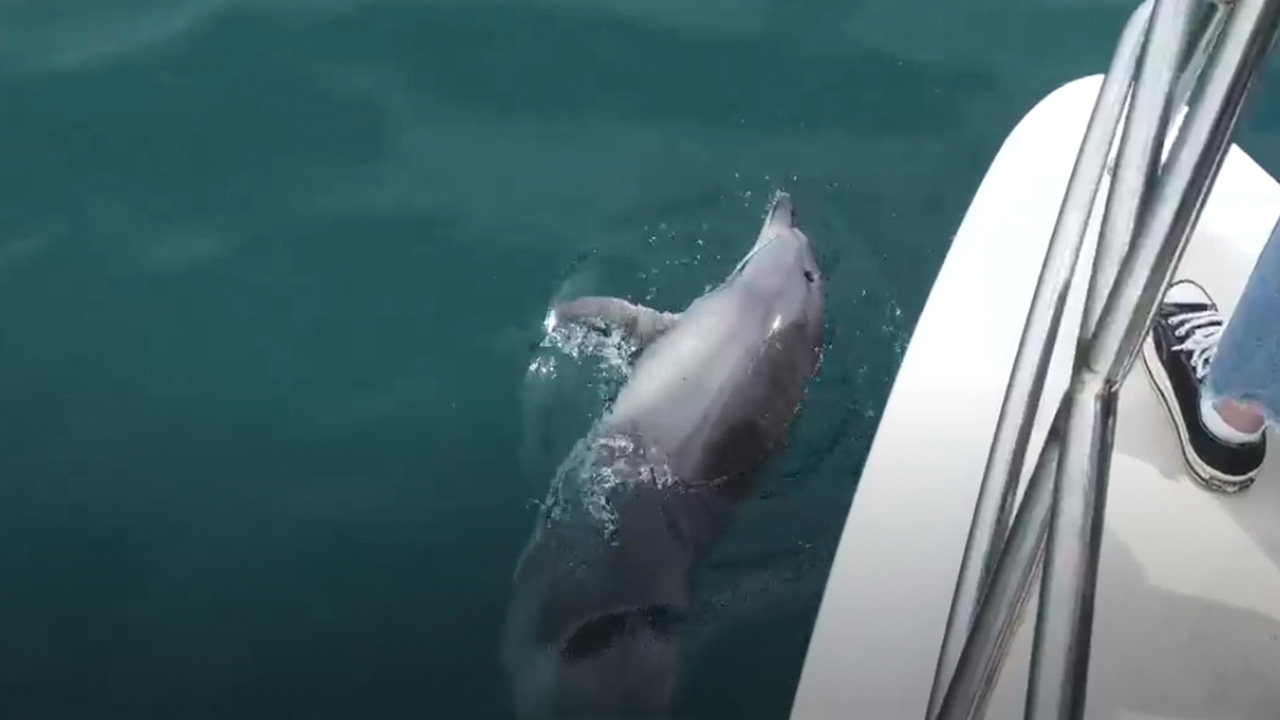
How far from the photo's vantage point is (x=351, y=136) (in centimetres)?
528

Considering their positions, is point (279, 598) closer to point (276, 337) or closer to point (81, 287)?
point (276, 337)

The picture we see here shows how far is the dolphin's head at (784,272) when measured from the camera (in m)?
4.51

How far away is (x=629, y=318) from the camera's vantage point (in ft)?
14.8

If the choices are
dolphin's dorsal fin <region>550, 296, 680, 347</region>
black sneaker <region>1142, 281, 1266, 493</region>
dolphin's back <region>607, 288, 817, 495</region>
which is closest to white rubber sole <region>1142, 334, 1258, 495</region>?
black sneaker <region>1142, 281, 1266, 493</region>

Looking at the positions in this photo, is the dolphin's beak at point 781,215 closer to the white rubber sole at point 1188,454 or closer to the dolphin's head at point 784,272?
the dolphin's head at point 784,272

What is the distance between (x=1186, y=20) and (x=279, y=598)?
3.18 meters

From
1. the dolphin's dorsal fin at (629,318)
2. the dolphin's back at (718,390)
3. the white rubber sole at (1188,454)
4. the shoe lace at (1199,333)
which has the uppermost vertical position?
the dolphin's dorsal fin at (629,318)

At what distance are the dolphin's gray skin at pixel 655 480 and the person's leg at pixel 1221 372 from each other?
1322 mm

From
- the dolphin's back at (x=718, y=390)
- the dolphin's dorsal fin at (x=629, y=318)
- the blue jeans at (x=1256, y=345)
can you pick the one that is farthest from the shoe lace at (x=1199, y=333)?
the dolphin's dorsal fin at (x=629, y=318)

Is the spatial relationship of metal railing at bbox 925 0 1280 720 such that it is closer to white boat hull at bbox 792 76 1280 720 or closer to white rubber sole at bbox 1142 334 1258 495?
white boat hull at bbox 792 76 1280 720

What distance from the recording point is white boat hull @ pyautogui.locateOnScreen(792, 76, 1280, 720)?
274 cm

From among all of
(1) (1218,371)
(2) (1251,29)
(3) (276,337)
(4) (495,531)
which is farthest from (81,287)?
(2) (1251,29)

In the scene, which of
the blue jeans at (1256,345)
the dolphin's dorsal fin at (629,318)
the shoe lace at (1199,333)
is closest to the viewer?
the blue jeans at (1256,345)

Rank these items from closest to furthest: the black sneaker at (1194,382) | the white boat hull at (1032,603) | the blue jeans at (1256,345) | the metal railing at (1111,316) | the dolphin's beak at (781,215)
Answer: the metal railing at (1111,316) < the blue jeans at (1256,345) < the white boat hull at (1032,603) < the black sneaker at (1194,382) < the dolphin's beak at (781,215)
